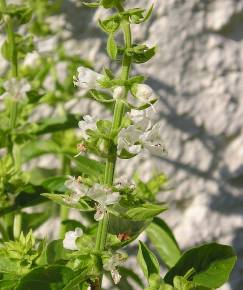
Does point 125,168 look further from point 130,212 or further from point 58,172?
point 130,212

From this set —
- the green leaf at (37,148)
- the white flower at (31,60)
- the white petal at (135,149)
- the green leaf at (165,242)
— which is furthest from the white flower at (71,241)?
the white flower at (31,60)

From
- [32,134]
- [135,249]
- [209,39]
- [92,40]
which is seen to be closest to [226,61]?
[209,39]

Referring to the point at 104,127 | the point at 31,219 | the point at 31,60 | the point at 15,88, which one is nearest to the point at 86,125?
the point at 104,127

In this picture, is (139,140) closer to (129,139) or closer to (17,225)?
(129,139)

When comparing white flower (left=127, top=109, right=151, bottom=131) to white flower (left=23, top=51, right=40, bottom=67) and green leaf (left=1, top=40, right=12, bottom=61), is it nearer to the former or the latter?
green leaf (left=1, top=40, right=12, bottom=61)

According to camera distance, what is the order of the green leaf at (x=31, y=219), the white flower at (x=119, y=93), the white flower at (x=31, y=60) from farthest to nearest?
1. the white flower at (x=31, y=60)
2. the green leaf at (x=31, y=219)
3. the white flower at (x=119, y=93)

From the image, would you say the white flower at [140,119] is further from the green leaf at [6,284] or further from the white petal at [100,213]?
the green leaf at [6,284]

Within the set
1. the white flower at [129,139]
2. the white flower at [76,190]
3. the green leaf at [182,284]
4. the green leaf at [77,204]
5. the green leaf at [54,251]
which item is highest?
the white flower at [129,139]
